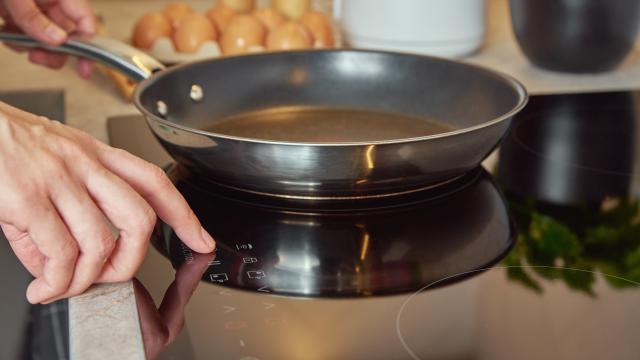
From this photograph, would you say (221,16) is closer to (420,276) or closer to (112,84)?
(112,84)

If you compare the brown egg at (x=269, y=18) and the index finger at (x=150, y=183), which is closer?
the index finger at (x=150, y=183)

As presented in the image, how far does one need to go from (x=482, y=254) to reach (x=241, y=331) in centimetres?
22

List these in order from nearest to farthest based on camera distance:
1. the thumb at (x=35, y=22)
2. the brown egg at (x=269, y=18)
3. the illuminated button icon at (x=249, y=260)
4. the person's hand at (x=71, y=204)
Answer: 1. the person's hand at (x=71, y=204)
2. the illuminated button icon at (x=249, y=260)
3. the thumb at (x=35, y=22)
4. the brown egg at (x=269, y=18)

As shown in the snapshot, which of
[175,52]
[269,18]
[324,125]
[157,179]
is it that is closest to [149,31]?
[175,52]

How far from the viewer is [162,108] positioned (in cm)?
94

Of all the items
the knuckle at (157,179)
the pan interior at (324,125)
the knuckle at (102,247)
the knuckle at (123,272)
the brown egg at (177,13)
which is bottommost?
the brown egg at (177,13)

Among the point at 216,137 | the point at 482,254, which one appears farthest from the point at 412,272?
the point at 216,137

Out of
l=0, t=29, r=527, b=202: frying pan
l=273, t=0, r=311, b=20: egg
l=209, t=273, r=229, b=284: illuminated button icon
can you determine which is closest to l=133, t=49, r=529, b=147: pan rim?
l=0, t=29, r=527, b=202: frying pan

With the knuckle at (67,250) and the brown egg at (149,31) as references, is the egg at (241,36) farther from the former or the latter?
the knuckle at (67,250)

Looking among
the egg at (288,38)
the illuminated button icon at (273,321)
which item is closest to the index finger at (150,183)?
the illuminated button icon at (273,321)

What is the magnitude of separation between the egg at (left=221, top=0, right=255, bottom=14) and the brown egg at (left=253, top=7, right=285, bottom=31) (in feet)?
0.28

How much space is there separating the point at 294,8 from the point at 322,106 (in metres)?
0.36

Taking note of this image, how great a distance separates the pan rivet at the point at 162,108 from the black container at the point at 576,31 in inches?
20.5

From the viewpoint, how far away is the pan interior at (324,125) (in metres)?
0.96
